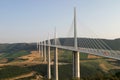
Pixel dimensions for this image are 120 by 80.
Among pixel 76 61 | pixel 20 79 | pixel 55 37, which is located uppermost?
pixel 55 37

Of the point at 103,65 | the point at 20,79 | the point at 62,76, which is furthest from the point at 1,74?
the point at 103,65

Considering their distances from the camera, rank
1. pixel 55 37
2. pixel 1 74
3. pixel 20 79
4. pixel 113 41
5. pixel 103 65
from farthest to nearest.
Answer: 1. pixel 113 41
2. pixel 103 65
3. pixel 1 74
4. pixel 20 79
5. pixel 55 37

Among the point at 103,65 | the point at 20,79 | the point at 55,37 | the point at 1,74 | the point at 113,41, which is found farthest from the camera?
the point at 113,41

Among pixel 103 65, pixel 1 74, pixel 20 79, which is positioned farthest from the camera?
pixel 103 65

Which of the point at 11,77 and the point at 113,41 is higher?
the point at 113,41

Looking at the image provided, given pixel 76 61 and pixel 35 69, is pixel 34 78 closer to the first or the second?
pixel 35 69

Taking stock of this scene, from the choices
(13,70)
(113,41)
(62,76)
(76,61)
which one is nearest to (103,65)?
(62,76)

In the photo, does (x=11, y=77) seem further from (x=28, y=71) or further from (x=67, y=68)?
(x=67, y=68)

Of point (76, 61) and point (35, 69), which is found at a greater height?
point (76, 61)

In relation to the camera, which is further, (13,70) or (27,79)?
(13,70)
